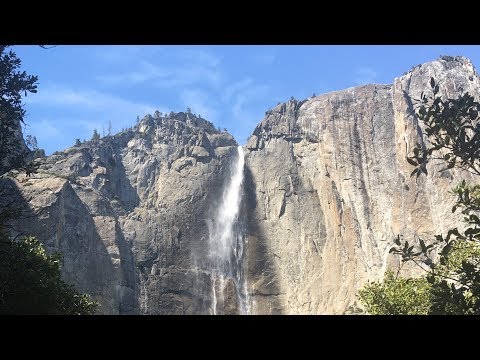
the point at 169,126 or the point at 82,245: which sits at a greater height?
the point at 169,126

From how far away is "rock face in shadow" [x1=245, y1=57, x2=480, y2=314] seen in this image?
38.8 m

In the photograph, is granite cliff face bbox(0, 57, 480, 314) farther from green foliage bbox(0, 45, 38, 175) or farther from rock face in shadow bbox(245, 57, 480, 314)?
green foliage bbox(0, 45, 38, 175)

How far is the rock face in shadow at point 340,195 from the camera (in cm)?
3875

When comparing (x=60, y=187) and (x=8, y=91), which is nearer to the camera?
(x=8, y=91)

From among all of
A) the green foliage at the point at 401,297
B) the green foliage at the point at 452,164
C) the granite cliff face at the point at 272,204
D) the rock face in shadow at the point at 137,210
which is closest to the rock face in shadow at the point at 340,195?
the granite cliff face at the point at 272,204

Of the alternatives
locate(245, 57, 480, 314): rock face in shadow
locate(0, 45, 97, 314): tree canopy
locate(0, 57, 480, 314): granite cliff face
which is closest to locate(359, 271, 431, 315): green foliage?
locate(0, 45, 97, 314): tree canopy

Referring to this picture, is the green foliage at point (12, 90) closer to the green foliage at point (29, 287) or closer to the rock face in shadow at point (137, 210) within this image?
the green foliage at point (29, 287)

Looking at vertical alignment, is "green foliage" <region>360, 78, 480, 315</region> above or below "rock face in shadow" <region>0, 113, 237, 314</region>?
below

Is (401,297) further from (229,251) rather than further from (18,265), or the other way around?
(229,251)

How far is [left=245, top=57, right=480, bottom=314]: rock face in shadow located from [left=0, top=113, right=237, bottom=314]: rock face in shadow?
469 centimetres
